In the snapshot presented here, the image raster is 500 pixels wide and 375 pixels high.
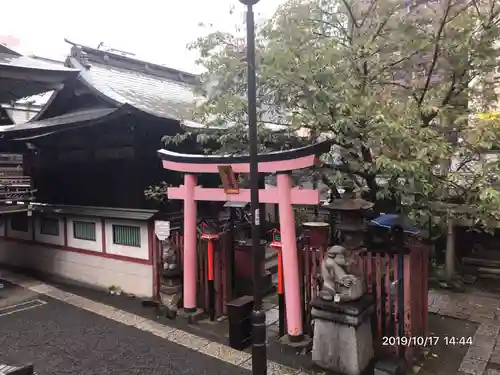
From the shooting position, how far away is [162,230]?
9.66 meters

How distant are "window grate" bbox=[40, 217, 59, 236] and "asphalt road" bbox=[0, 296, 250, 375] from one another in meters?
3.73

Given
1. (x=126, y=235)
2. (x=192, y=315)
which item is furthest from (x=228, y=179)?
(x=126, y=235)

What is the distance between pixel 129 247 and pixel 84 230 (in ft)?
6.83

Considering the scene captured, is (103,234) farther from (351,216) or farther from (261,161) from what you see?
(351,216)

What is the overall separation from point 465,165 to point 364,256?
107 inches

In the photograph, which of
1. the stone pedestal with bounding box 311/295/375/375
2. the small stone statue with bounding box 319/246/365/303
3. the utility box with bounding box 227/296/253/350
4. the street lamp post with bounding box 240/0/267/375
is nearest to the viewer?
the street lamp post with bounding box 240/0/267/375

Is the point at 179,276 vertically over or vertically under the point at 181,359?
over

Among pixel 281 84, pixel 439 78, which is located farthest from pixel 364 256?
pixel 439 78

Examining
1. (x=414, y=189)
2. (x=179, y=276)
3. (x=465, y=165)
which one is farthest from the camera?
(x=179, y=276)

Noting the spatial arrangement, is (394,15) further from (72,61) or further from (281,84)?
(72,61)

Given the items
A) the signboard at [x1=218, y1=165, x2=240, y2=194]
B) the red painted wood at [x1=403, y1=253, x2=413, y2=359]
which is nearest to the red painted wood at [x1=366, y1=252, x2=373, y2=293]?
the red painted wood at [x1=403, y1=253, x2=413, y2=359]

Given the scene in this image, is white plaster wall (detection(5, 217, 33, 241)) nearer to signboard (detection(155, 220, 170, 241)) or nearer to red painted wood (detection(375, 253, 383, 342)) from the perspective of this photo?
signboard (detection(155, 220, 170, 241))

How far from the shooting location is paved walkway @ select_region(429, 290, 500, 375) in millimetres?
6984

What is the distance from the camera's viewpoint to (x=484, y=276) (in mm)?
12602
